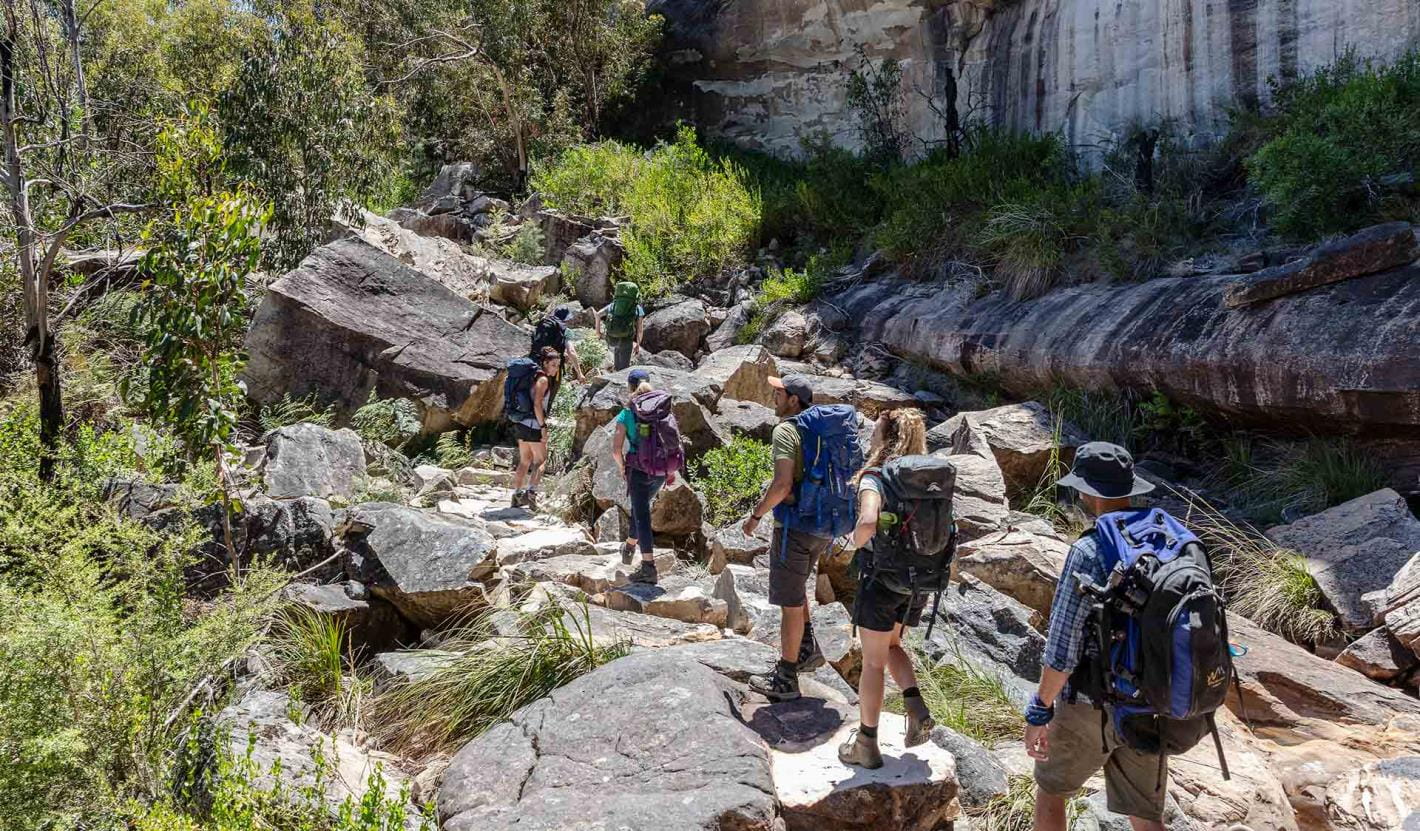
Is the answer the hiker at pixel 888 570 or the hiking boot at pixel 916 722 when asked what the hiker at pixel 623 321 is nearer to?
the hiker at pixel 888 570

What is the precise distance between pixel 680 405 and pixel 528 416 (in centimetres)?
145

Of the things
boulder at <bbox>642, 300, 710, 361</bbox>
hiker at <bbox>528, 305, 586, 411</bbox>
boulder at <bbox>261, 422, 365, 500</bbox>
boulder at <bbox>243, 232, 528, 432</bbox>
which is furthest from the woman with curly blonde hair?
boulder at <bbox>642, 300, 710, 361</bbox>

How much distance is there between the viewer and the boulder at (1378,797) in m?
4.33

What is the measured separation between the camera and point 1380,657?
607 centimetres

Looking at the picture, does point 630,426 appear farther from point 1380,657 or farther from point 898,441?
point 1380,657

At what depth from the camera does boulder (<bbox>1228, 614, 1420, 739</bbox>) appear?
18.0 feet

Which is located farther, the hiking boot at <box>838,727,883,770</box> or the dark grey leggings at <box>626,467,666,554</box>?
the dark grey leggings at <box>626,467,666,554</box>

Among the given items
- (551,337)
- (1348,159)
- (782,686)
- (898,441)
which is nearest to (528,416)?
(551,337)

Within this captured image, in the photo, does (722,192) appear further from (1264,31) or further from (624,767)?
(624,767)

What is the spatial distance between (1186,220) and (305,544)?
31.6 feet

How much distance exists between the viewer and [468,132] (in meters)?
20.5

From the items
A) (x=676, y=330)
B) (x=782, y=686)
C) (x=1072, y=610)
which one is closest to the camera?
(x=1072, y=610)

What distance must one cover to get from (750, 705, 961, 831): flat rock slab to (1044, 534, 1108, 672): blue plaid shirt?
2.93ft

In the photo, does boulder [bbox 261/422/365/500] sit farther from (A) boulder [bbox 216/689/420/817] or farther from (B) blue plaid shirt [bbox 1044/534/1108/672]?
(B) blue plaid shirt [bbox 1044/534/1108/672]
